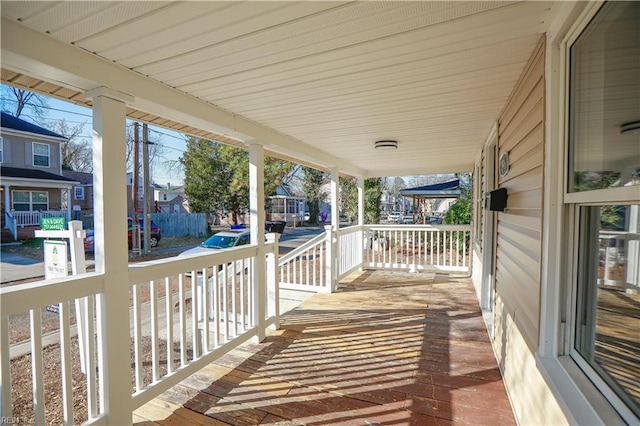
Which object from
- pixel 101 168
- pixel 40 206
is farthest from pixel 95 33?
pixel 40 206

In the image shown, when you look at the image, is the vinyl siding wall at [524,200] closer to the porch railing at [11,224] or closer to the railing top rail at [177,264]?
the railing top rail at [177,264]

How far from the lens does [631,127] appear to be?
86 centimetres

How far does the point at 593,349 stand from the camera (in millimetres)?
1115

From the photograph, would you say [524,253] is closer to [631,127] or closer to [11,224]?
[631,127]

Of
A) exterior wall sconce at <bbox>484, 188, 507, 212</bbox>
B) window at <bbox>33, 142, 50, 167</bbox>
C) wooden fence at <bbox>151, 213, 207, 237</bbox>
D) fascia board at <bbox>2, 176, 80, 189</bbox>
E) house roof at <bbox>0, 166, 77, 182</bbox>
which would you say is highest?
window at <bbox>33, 142, 50, 167</bbox>

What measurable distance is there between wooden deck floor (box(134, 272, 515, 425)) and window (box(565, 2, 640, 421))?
1.14 m

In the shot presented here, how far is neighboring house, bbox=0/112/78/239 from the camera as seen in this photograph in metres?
9.57

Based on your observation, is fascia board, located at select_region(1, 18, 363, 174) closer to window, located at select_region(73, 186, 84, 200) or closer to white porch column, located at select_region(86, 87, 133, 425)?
white porch column, located at select_region(86, 87, 133, 425)

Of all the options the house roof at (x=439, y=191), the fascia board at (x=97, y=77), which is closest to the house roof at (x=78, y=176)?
Answer: the fascia board at (x=97, y=77)

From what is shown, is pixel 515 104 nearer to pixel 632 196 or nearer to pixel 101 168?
pixel 632 196

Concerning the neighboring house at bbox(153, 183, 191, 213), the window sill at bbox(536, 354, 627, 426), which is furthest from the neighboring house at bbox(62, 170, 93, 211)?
the window sill at bbox(536, 354, 627, 426)

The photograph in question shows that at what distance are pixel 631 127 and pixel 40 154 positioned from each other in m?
14.4

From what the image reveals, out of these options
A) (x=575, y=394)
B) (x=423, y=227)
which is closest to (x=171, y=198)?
(x=423, y=227)

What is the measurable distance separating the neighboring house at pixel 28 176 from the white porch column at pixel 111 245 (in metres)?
10.2
